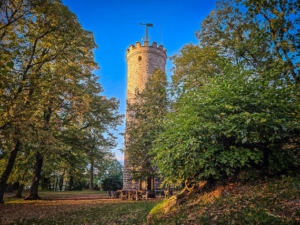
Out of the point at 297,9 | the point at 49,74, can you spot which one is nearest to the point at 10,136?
the point at 49,74

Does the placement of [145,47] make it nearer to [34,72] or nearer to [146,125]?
[146,125]

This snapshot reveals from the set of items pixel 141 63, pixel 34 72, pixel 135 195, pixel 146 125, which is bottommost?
pixel 135 195

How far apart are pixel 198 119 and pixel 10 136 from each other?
23.9 ft

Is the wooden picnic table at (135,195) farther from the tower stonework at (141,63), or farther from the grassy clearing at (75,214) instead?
the tower stonework at (141,63)

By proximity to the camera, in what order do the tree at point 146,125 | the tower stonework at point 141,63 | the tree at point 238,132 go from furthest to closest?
the tower stonework at point 141,63 → the tree at point 146,125 → the tree at point 238,132

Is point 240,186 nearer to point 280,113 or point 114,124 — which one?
point 280,113

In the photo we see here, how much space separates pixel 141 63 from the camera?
23391 mm

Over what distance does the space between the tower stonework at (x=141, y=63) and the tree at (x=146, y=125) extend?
498cm

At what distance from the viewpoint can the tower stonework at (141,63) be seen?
22.8 m

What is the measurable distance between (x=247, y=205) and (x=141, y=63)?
2063 centimetres

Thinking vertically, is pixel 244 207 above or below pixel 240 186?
below

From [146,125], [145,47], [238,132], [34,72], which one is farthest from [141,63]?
[238,132]

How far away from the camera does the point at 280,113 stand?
5.58m

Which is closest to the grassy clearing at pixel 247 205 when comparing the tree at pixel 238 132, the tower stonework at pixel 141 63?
the tree at pixel 238 132
